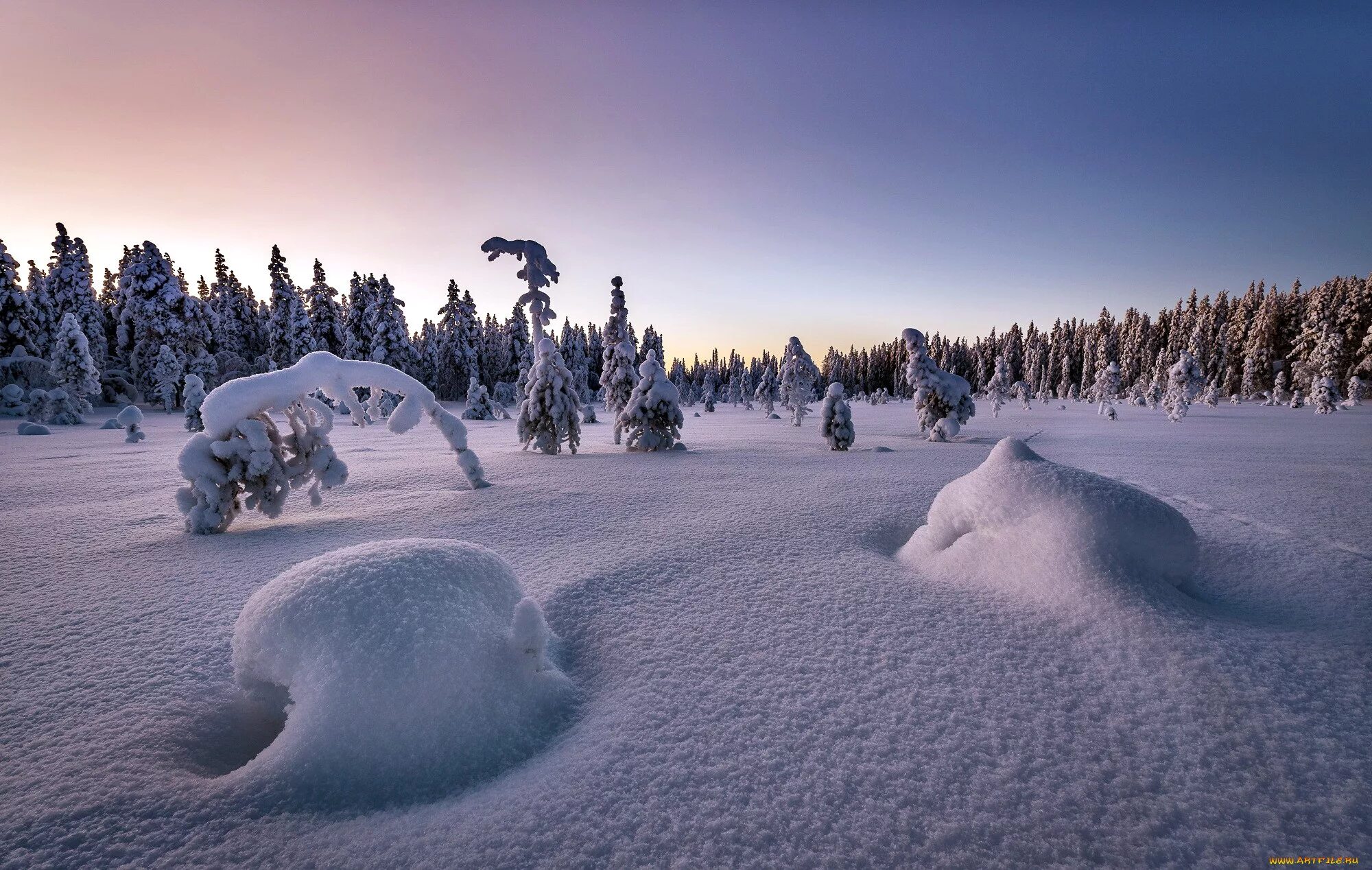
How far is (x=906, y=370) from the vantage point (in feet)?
61.3

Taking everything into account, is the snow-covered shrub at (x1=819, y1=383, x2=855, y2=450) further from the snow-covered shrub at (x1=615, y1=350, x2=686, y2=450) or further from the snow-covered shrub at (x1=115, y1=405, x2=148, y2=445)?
the snow-covered shrub at (x1=115, y1=405, x2=148, y2=445)

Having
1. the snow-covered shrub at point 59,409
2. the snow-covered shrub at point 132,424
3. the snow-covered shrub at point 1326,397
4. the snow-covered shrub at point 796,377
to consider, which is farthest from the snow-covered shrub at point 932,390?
the snow-covered shrub at point 59,409

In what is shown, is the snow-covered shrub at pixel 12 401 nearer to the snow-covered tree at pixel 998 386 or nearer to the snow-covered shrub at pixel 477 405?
the snow-covered shrub at pixel 477 405

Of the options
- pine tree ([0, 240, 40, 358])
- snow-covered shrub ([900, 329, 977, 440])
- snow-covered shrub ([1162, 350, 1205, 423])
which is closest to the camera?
snow-covered shrub ([900, 329, 977, 440])

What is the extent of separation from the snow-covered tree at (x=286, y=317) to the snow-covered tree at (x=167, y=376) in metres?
6.69

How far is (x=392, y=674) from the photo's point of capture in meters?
2.34

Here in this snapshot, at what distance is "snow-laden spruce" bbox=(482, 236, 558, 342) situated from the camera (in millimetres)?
18094

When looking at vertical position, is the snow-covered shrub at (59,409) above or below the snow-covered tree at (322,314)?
below

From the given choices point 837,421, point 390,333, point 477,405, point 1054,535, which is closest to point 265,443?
point 1054,535

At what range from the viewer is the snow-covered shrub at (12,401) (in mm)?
24922

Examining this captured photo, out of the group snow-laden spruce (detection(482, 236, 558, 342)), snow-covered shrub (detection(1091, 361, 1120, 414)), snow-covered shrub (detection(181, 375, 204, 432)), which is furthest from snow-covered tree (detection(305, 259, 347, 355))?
snow-covered shrub (detection(1091, 361, 1120, 414))

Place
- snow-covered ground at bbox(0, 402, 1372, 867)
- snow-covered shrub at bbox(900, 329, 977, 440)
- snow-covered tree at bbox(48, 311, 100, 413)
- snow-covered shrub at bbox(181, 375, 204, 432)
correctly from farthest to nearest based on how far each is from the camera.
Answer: snow-covered tree at bbox(48, 311, 100, 413), snow-covered shrub at bbox(181, 375, 204, 432), snow-covered shrub at bbox(900, 329, 977, 440), snow-covered ground at bbox(0, 402, 1372, 867)

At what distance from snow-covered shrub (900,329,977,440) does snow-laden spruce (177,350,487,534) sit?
16.4m

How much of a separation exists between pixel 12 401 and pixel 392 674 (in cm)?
3856
